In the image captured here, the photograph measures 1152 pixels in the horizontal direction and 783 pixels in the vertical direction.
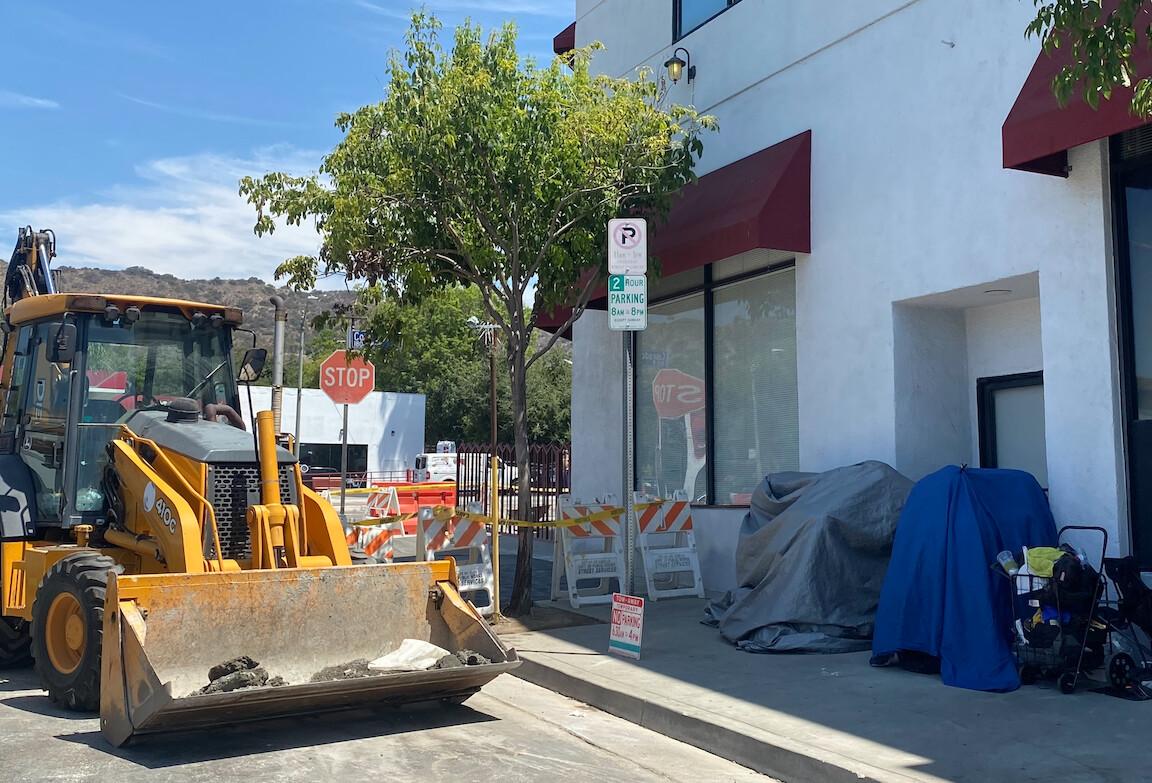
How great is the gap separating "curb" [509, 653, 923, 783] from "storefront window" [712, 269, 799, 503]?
4.59m

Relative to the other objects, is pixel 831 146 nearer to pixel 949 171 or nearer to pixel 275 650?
pixel 949 171

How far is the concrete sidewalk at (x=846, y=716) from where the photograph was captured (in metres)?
5.64

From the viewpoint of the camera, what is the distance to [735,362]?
12.7m

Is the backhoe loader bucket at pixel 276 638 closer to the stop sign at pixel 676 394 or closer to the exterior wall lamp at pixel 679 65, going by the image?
the stop sign at pixel 676 394

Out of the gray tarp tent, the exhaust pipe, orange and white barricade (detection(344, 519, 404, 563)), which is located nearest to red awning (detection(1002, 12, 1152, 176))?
the gray tarp tent

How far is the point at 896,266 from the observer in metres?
10.4

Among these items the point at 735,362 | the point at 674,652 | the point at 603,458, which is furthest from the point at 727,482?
the point at 674,652

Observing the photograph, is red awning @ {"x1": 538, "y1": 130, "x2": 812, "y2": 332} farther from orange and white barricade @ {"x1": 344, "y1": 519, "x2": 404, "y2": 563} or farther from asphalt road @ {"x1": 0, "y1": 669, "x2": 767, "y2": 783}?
asphalt road @ {"x1": 0, "y1": 669, "x2": 767, "y2": 783}

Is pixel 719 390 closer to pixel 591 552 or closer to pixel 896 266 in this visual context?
pixel 591 552

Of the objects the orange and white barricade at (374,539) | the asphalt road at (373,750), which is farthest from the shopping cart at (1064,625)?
the orange and white barricade at (374,539)

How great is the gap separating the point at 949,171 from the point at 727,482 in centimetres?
461

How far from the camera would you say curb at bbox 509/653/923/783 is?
561 cm

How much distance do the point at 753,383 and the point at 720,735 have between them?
647 cm

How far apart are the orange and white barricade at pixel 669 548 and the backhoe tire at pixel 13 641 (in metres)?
6.22
